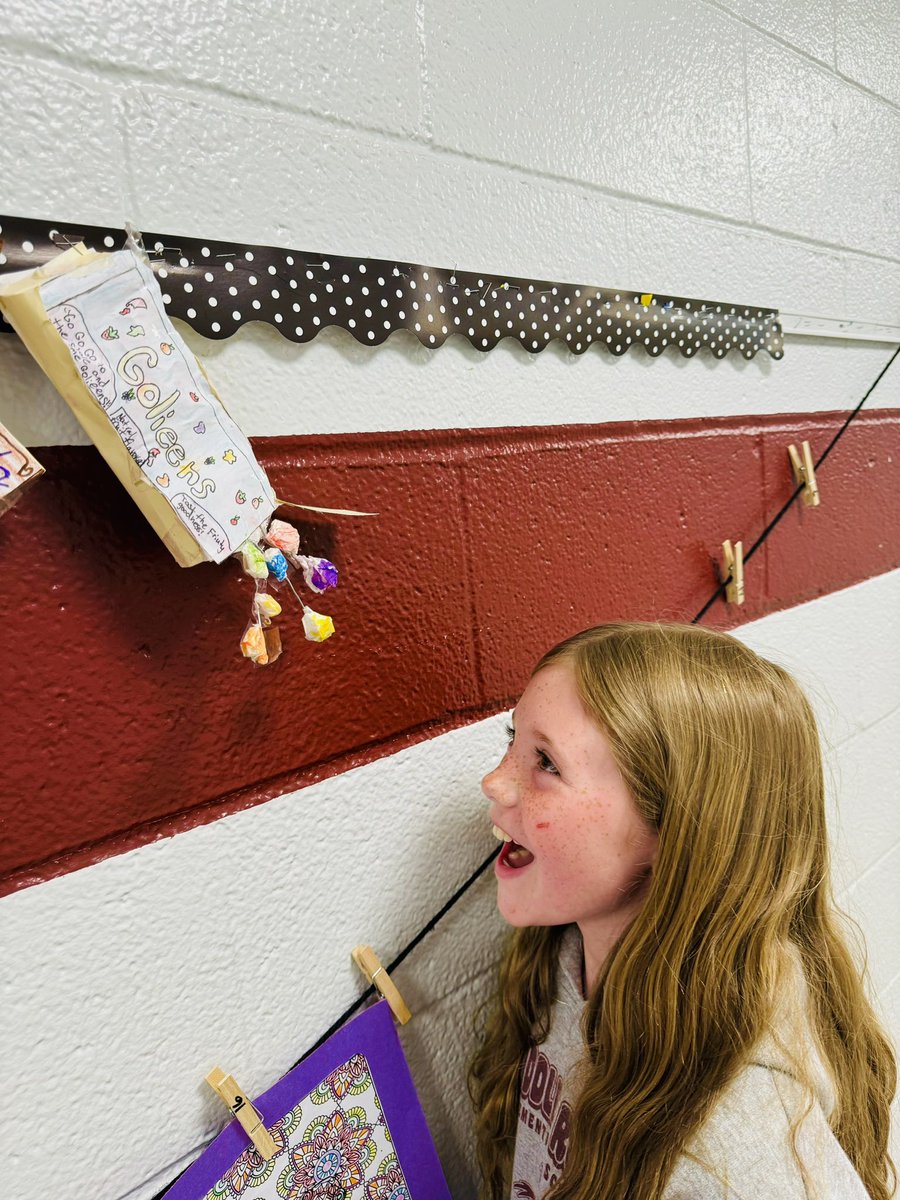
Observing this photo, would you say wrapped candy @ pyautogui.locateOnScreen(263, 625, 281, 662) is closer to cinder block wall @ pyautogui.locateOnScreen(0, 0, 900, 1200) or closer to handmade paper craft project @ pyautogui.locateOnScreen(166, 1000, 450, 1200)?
cinder block wall @ pyautogui.locateOnScreen(0, 0, 900, 1200)

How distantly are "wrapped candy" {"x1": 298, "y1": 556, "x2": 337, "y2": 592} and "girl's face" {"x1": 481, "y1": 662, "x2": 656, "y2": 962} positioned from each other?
24cm

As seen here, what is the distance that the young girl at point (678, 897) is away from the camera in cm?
69

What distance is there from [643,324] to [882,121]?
0.87m

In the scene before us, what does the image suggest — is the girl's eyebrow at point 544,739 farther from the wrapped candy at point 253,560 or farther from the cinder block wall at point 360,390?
the wrapped candy at point 253,560

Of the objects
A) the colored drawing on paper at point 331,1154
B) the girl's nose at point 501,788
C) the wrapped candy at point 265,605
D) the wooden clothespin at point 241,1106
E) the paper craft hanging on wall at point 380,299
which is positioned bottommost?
the colored drawing on paper at point 331,1154

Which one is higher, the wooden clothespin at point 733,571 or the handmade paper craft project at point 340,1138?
the wooden clothespin at point 733,571

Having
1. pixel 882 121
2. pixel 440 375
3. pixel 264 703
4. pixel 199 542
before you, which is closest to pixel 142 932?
pixel 264 703

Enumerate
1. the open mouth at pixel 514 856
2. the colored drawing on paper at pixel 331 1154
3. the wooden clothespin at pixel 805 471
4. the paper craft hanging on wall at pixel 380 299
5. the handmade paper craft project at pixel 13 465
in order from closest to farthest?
the handmade paper craft project at pixel 13 465
the paper craft hanging on wall at pixel 380 299
the colored drawing on paper at pixel 331 1154
the open mouth at pixel 514 856
the wooden clothespin at pixel 805 471

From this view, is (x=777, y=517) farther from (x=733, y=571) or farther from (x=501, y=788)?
(x=501, y=788)

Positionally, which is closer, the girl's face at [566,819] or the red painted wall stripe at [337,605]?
the red painted wall stripe at [337,605]

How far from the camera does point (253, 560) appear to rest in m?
0.61

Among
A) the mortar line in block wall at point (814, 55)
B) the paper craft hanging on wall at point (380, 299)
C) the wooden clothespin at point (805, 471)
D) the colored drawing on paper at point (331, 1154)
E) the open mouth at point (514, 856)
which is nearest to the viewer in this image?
the paper craft hanging on wall at point (380, 299)

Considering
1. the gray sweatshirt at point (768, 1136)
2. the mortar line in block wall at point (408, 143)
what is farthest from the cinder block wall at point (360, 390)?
the gray sweatshirt at point (768, 1136)

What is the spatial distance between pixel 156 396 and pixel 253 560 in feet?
0.45
